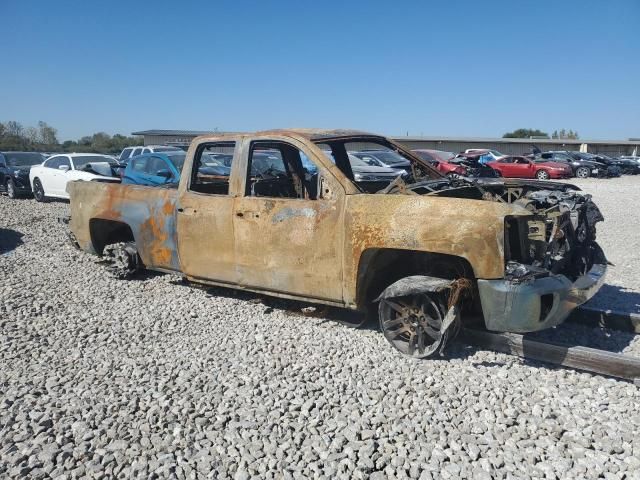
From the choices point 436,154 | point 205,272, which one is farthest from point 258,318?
point 436,154

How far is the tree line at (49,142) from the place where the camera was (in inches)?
1992

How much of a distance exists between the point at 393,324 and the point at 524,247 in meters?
1.22

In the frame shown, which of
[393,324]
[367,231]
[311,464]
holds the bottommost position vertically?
[311,464]

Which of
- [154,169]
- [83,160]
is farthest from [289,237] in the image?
[83,160]

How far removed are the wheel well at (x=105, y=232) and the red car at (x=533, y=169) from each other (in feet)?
80.4

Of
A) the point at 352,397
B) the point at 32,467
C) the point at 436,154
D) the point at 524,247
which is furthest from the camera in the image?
the point at 436,154

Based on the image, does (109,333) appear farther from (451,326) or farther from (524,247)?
(524,247)

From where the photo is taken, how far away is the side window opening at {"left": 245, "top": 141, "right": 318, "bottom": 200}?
5508 millimetres

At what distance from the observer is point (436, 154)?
1160 inches

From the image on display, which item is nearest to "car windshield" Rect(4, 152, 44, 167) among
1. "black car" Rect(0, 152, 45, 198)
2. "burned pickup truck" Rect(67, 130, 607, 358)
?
"black car" Rect(0, 152, 45, 198)

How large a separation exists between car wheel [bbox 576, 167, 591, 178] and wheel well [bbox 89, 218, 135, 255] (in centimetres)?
2944

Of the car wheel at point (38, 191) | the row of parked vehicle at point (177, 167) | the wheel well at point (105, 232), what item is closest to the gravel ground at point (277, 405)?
the wheel well at point (105, 232)

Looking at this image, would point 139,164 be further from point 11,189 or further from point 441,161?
point 441,161

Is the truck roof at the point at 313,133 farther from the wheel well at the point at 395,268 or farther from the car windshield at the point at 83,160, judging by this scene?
the car windshield at the point at 83,160
